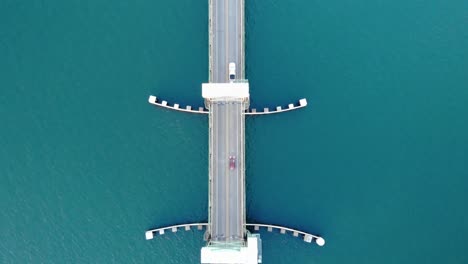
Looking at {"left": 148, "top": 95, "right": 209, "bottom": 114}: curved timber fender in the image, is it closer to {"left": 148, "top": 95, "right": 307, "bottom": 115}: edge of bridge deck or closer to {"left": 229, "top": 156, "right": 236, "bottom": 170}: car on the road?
{"left": 148, "top": 95, "right": 307, "bottom": 115}: edge of bridge deck

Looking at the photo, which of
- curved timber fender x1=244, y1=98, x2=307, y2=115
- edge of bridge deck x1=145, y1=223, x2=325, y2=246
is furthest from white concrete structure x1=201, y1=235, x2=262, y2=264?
curved timber fender x1=244, y1=98, x2=307, y2=115

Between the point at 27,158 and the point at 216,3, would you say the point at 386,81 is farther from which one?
the point at 27,158

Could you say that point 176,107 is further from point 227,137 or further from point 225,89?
point 225,89

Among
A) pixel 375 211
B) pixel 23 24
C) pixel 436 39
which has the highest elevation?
pixel 23 24

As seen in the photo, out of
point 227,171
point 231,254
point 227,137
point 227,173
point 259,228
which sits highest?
point 227,137

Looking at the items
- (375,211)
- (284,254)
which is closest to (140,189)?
(284,254)

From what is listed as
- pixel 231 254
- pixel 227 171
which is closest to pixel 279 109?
pixel 227 171
